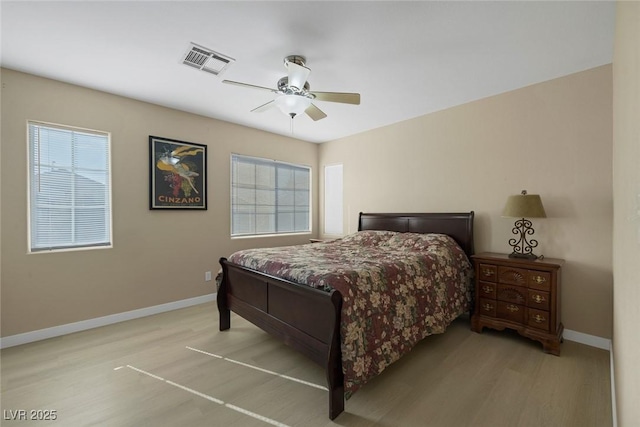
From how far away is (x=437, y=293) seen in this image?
262 cm

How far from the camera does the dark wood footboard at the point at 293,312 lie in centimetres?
172

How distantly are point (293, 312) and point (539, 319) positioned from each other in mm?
2246

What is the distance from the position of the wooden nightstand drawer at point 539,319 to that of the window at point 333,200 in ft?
9.80

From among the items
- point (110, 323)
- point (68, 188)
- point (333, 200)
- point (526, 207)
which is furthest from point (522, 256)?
point (68, 188)

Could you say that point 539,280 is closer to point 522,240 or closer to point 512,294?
point 512,294

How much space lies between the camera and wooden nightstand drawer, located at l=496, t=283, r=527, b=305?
262 centimetres

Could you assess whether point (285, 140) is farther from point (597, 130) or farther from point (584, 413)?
point (584, 413)

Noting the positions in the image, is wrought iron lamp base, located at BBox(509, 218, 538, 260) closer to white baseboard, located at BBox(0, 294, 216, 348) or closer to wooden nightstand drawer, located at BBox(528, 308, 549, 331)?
wooden nightstand drawer, located at BBox(528, 308, 549, 331)

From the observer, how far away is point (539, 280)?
251 centimetres

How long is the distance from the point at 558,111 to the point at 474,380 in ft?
8.76

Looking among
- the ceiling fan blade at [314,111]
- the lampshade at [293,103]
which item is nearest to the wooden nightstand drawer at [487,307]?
the ceiling fan blade at [314,111]

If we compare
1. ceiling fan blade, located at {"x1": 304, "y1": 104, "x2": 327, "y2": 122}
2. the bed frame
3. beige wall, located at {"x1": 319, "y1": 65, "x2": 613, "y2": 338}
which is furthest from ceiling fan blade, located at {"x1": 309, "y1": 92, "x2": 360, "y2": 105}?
beige wall, located at {"x1": 319, "y1": 65, "x2": 613, "y2": 338}

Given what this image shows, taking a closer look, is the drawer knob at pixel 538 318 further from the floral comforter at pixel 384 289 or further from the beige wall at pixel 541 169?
the floral comforter at pixel 384 289

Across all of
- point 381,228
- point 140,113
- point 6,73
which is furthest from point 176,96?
point 381,228
